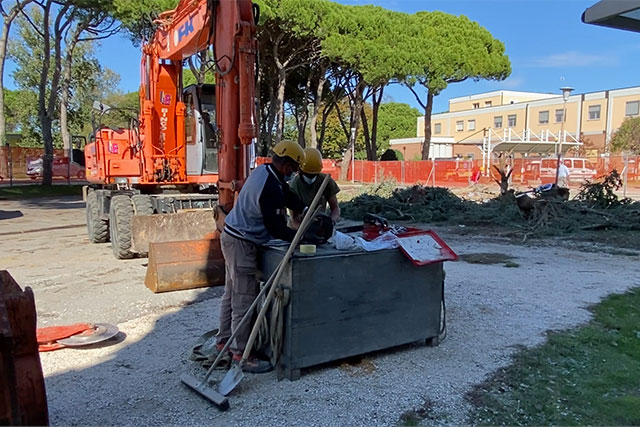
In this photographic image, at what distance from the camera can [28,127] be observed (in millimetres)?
48125

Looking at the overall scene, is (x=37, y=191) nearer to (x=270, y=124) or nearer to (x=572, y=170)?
(x=270, y=124)

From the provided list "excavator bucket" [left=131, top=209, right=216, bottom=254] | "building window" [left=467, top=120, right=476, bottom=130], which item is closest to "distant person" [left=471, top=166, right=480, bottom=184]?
"excavator bucket" [left=131, top=209, right=216, bottom=254]

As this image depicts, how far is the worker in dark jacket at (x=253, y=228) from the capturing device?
4.11 metres

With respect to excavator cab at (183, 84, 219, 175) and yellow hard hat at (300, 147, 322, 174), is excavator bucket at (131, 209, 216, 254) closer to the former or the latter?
excavator cab at (183, 84, 219, 175)

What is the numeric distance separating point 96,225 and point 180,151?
2.86 metres

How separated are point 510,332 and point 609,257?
18.0ft

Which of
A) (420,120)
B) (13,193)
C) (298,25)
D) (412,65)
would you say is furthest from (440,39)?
(420,120)

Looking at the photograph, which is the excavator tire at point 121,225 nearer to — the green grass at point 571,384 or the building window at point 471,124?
the green grass at point 571,384

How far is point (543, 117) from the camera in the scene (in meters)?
55.5

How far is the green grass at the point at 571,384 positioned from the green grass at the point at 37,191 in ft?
78.6

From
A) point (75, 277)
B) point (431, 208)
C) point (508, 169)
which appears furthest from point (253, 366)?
point (508, 169)

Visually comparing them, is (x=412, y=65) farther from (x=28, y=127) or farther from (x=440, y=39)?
(x=28, y=127)

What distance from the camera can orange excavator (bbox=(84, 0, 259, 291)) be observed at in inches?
229

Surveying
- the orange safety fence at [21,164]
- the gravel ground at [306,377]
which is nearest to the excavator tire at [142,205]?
the gravel ground at [306,377]
